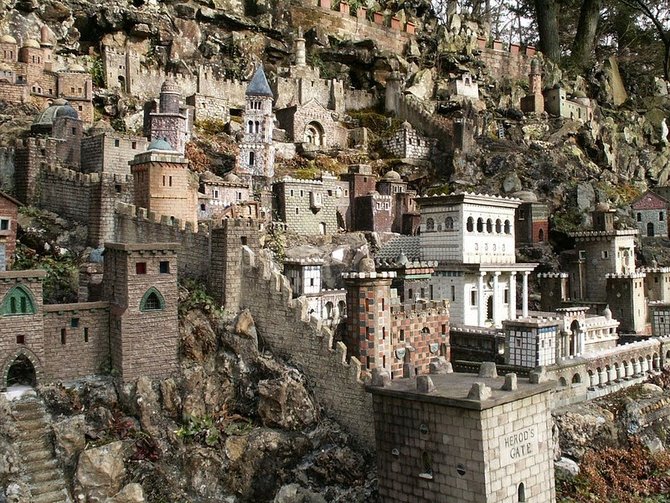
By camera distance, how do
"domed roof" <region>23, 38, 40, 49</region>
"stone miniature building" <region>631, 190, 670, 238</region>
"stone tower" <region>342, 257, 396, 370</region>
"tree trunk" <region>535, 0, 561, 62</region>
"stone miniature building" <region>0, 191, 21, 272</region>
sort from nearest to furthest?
1. "stone tower" <region>342, 257, 396, 370</region>
2. "stone miniature building" <region>0, 191, 21, 272</region>
3. "domed roof" <region>23, 38, 40, 49</region>
4. "stone miniature building" <region>631, 190, 670, 238</region>
5. "tree trunk" <region>535, 0, 561, 62</region>

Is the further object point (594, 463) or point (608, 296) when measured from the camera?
point (608, 296)

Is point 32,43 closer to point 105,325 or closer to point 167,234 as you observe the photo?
point 167,234

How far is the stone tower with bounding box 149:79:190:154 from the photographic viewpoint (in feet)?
146

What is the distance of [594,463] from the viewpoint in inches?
1223

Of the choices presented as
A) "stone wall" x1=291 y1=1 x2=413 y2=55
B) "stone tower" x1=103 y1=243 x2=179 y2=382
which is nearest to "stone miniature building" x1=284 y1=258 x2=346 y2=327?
"stone tower" x1=103 y1=243 x2=179 y2=382

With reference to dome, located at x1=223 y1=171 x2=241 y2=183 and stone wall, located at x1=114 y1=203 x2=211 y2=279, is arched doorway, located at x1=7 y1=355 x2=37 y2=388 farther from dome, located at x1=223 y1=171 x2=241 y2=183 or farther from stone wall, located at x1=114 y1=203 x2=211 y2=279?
dome, located at x1=223 y1=171 x2=241 y2=183

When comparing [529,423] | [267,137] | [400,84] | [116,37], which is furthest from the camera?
[400,84]

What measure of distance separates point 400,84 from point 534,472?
5297 cm

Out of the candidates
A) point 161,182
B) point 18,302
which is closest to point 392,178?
point 161,182

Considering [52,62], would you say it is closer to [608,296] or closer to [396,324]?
[396,324]

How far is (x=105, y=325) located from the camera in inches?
1085

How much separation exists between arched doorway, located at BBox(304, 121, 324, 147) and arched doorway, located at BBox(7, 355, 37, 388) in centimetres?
3774

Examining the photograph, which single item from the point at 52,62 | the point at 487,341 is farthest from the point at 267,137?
the point at 487,341

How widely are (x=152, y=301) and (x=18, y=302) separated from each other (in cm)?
473
